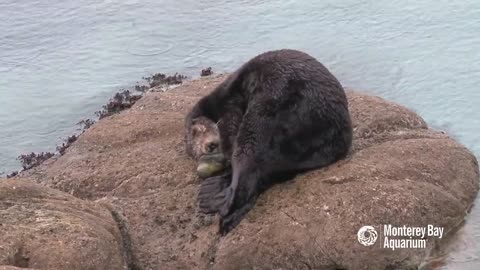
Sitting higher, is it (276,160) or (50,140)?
(276,160)

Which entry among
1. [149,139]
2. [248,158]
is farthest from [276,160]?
[149,139]

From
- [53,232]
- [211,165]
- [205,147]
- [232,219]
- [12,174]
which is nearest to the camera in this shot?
[53,232]

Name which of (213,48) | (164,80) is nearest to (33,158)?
(164,80)

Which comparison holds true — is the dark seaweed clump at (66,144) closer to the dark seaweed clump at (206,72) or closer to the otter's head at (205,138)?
the dark seaweed clump at (206,72)

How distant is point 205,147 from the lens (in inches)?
306

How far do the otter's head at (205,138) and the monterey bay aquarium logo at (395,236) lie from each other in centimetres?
184

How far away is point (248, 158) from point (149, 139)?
2.17 metres

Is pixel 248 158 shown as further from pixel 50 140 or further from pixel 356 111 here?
pixel 50 140

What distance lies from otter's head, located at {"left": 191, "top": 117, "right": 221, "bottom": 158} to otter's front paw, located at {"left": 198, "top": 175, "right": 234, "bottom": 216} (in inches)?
22.4

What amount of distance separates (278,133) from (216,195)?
30.1 inches

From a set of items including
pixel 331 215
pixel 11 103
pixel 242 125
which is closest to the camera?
pixel 331 215

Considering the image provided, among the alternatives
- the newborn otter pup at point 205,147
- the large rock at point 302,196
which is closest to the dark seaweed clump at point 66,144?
the large rock at point 302,196

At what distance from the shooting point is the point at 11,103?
1156 centimetres

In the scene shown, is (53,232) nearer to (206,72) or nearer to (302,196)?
(302,196)
